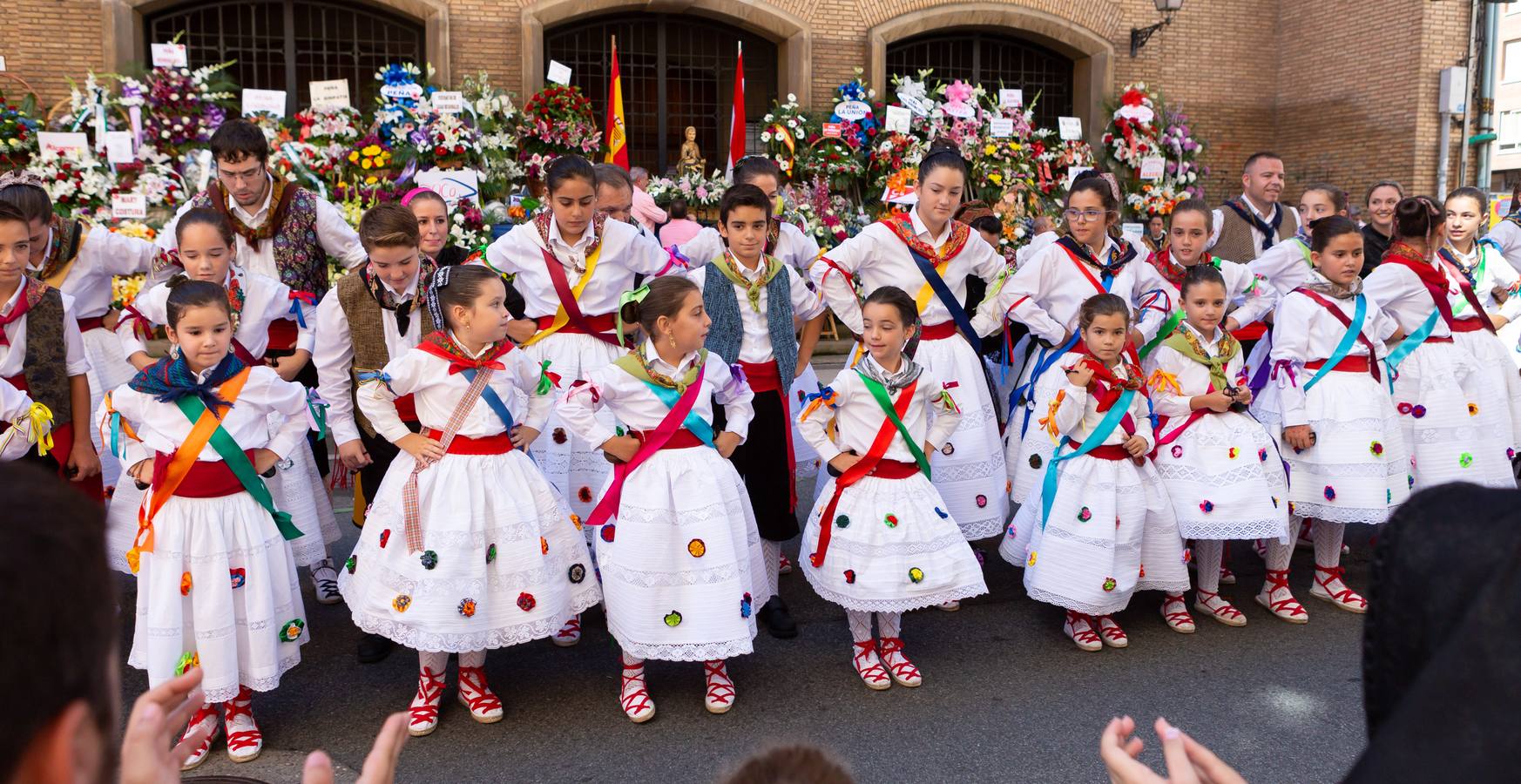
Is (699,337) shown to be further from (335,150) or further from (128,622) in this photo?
(335,150)

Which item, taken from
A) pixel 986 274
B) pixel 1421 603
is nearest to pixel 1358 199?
pixel 986 274

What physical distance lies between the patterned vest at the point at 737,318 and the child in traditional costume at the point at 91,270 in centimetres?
258

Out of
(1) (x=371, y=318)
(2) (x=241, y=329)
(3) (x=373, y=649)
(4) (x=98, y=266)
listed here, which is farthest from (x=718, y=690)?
(4) (x=98, y=266)

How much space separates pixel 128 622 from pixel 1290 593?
5.03 meters

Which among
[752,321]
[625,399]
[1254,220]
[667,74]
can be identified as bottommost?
[625,399]

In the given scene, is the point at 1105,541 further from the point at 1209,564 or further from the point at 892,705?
the point at 892,705

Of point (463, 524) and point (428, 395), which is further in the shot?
point (428, 395)

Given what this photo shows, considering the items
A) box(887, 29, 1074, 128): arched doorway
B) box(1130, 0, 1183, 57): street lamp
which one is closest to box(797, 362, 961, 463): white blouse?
box(887, 29, 1074, 128): arched doorway

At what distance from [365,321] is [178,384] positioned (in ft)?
2.82

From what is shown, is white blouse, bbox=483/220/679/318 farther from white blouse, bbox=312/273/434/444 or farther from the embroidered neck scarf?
the embroidered neck scarf

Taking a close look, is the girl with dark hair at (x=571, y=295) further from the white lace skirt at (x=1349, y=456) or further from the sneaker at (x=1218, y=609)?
the white lace skirt at (x=1349, y=456)

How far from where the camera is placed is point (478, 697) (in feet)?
13.3

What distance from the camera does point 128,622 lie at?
490 centimetres

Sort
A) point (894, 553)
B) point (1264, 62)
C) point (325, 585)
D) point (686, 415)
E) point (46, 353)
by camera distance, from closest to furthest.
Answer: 1. point (686, 415)
2. point (894, 553)
3. point (46, 353)
4. point (325, 585)
5. point (1264, 62)
